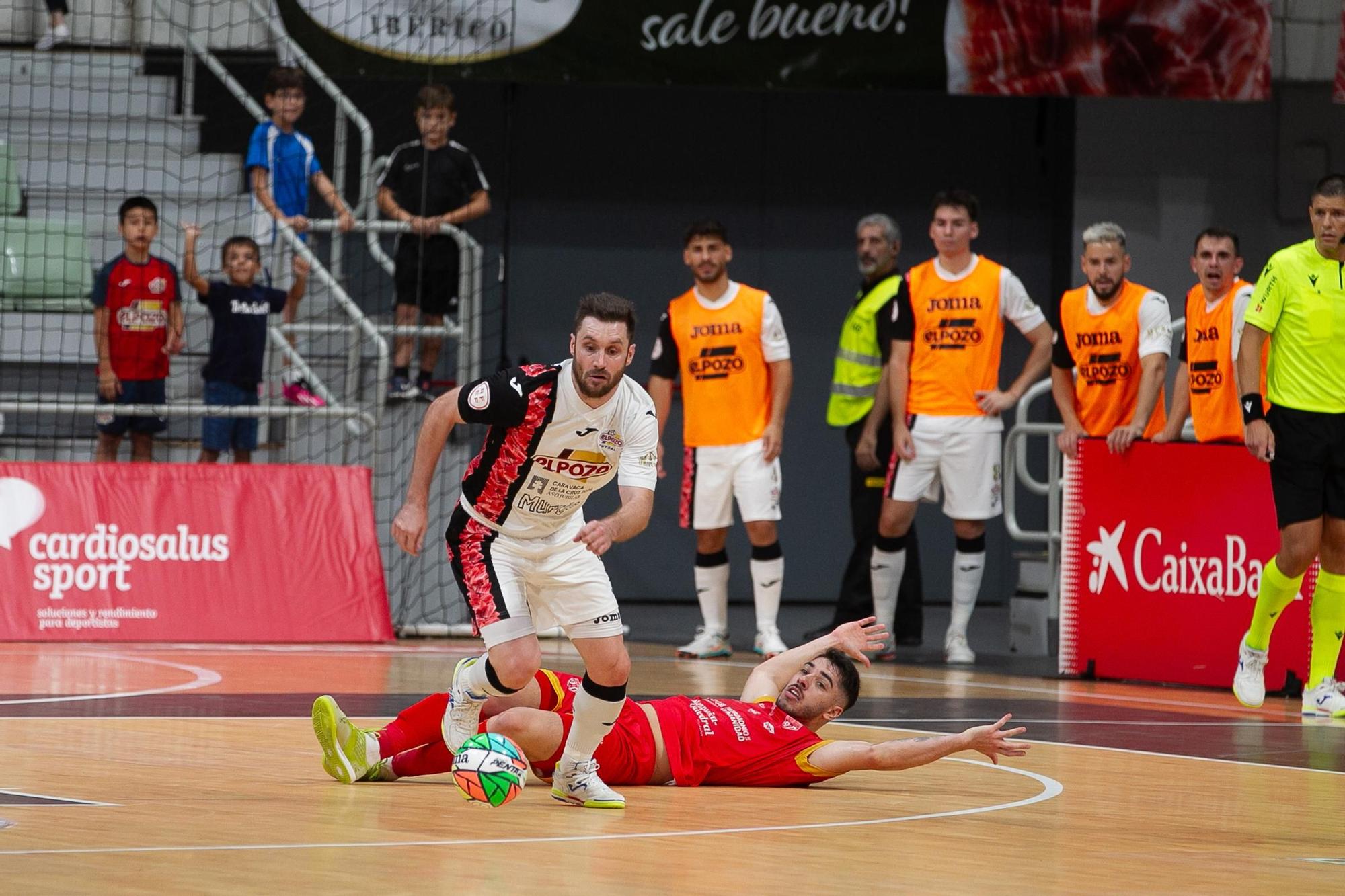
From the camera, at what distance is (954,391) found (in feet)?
35.2

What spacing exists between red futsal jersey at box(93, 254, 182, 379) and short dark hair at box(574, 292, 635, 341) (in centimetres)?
651

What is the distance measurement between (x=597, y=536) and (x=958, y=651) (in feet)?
18.0

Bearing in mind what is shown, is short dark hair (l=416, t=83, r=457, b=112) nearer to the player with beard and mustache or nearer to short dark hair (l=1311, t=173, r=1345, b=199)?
short dark hair (l=1311, t=173, r=1345, b=199)

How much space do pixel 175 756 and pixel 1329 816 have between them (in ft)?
12.6

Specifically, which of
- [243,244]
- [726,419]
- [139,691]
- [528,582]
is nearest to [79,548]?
[243,244]

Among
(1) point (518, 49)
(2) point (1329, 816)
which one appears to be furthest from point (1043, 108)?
(2) point (1329, 816)

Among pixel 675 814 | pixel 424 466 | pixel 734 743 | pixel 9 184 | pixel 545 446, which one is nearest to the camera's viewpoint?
pixel 675 814

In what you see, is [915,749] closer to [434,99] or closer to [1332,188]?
[1332,188]

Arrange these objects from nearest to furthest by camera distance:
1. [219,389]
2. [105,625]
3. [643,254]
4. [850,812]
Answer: [850,812] < [105,625] < [219,389] < [643,254]

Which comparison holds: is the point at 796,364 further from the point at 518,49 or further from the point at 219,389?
the point at 219,389

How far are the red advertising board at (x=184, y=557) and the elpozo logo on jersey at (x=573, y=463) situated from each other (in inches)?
216

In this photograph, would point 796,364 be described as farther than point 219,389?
Yes

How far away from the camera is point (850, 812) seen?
5.71m

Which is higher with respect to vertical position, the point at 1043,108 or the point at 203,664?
the point at 1043,108
